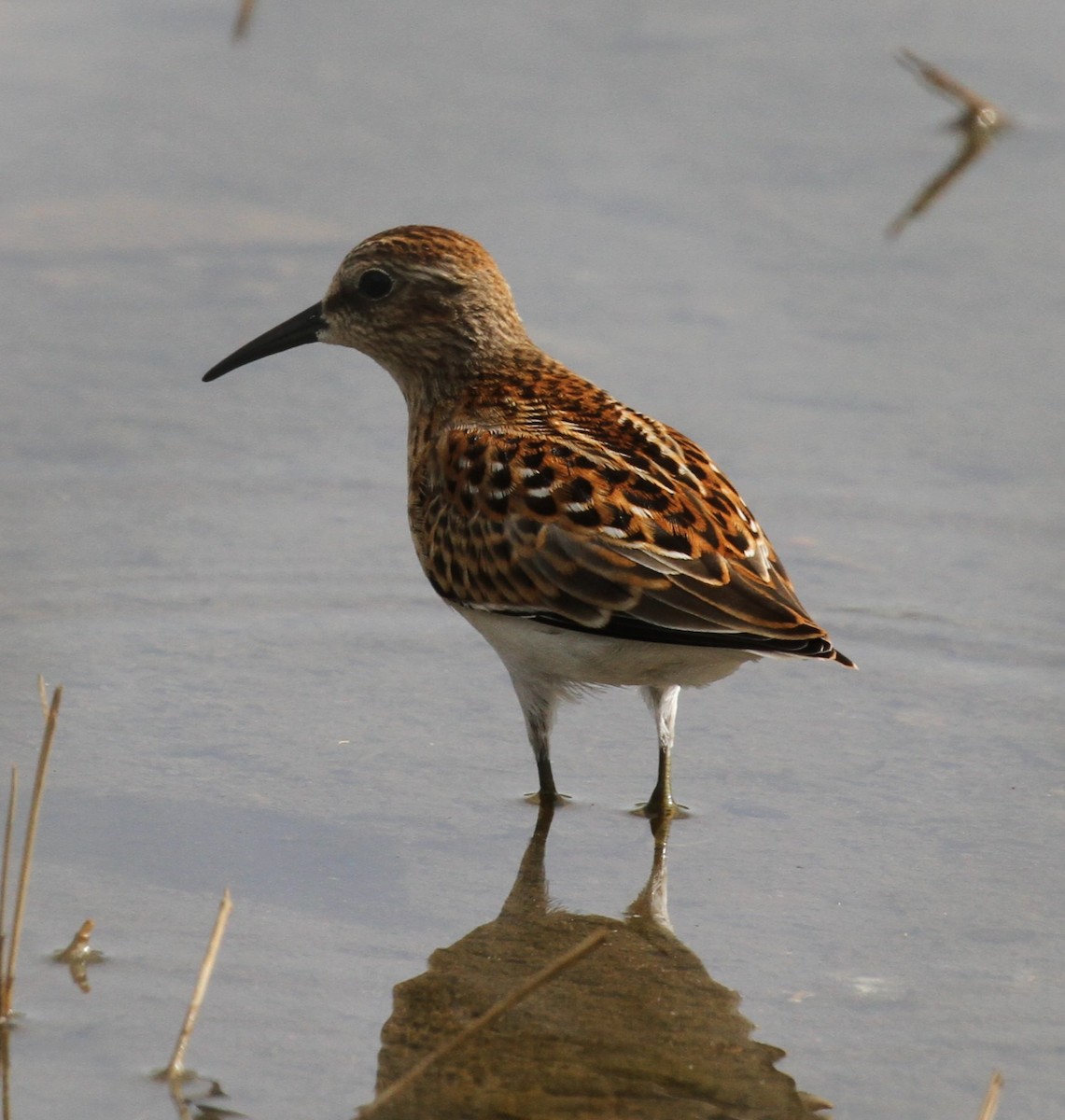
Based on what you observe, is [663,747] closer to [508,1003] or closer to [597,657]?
[597,657]

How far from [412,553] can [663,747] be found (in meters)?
2.28

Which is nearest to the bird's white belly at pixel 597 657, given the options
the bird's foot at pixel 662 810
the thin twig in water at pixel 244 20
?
the bird's foot at pixel 662 810

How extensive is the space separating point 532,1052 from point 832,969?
1078 millimetres

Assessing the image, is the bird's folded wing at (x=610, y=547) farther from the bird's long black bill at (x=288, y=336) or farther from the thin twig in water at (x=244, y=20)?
the thin twig in water at (x=244, y=20)

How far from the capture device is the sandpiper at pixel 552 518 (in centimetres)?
676

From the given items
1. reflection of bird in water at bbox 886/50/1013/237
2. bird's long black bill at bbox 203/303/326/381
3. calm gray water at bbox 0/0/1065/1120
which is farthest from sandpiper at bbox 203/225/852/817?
reflection of bird in water at bbox 886/50/1013/237

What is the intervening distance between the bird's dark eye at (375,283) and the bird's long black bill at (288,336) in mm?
276

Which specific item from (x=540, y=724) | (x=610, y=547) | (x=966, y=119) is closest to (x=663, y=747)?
(x=540, y=724)

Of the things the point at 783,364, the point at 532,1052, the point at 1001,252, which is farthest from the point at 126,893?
the point at 1001,252

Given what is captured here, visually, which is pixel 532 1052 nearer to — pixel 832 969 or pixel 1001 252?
pixel 832 969

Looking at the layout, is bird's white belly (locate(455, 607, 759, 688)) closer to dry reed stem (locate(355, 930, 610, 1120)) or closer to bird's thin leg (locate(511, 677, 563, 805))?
bird's thin leg (locate(511, 677, 563, 805))

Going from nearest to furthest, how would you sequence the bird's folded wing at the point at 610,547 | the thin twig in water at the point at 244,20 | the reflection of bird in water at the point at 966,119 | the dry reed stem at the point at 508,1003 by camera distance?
the dry reed stem at the point at 508,1003, the bird's folded wing at the point at 610,547, the reflection of bird in water at the point at 966,119, the thin twig in water at the point at 244,20

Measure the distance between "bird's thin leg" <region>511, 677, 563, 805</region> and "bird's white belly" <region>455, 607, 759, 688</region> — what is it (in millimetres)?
62

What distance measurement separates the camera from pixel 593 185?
1170 centimetres
